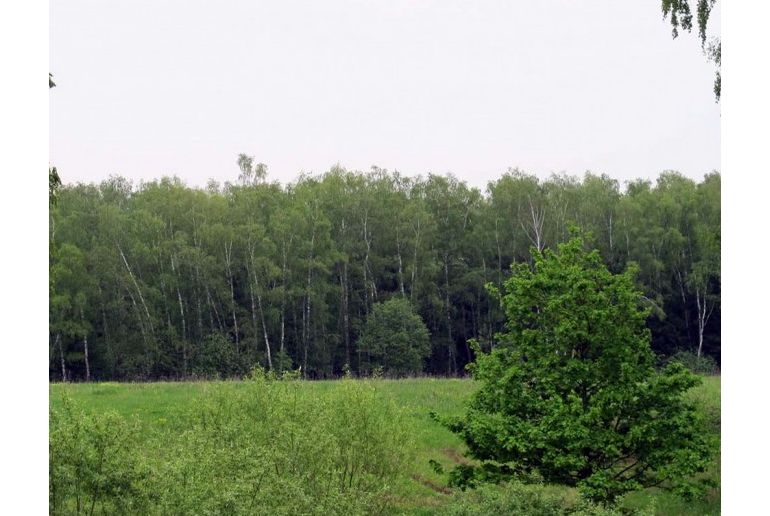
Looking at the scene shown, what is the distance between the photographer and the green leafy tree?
2058 inches

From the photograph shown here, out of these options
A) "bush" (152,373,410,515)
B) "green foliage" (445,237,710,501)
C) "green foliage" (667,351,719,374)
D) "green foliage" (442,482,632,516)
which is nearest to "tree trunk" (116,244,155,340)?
"green foliage" (667,351,719,374)

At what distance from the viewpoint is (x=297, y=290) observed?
53.6m

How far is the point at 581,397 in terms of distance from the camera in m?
16.4

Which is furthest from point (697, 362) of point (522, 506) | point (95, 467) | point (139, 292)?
point (95, 467)

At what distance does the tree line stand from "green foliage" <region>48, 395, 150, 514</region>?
3709 cm

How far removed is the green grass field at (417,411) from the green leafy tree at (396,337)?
19.9m

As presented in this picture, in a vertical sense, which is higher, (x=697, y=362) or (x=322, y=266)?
(x=322, y=266)

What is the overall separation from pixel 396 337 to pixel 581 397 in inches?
1410

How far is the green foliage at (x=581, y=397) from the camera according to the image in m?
15.6

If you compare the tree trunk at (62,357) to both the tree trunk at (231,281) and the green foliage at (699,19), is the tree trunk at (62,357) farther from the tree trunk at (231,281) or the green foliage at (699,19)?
the green foliage at (699,19)

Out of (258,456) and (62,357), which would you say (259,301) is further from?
(258,456)

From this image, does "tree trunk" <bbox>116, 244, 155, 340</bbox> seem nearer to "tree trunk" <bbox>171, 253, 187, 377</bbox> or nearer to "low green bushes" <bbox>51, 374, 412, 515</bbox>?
"tree trunk" <bbox>171, 253, 187, 377</bbox>

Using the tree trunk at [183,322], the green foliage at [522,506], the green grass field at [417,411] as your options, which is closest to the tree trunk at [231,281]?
the tree trunk at [183,322]
